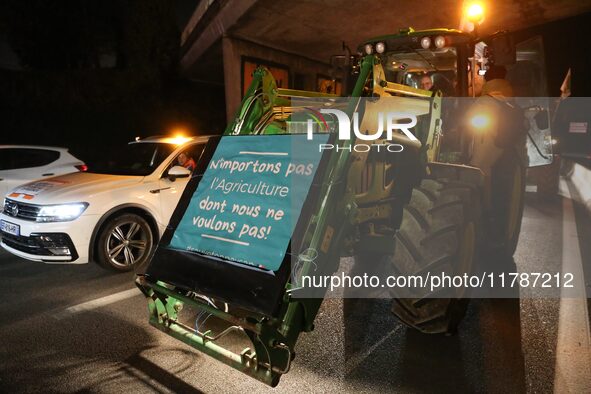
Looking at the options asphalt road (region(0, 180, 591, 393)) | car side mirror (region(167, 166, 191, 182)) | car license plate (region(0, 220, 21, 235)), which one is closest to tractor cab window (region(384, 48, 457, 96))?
asphalt road (region(0, 180, 591, 393))

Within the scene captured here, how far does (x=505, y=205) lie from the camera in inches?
225

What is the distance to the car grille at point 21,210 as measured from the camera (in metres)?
5.32

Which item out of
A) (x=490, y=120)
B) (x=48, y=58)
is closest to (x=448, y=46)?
(x=490, y=120)

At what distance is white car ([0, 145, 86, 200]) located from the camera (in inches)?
313

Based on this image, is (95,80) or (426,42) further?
(95,80)

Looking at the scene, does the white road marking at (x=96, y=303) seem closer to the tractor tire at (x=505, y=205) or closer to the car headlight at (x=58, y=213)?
the car headlight at (x=58, y=213)

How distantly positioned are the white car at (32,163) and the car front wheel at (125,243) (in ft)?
9.21

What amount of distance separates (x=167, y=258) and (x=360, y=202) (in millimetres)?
1589

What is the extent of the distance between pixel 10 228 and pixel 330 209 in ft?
14.7

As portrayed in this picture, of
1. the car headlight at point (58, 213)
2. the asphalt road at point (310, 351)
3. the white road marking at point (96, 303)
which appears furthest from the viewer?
the car headlight at point (58, 213)

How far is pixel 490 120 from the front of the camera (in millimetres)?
4918

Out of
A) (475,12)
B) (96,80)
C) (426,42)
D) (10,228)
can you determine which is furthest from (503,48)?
(96,80)

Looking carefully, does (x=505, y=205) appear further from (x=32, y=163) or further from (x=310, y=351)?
(x=32, y=163)

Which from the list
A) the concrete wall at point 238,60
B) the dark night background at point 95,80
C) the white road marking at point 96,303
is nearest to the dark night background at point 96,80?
the dark night background at point 95,80
